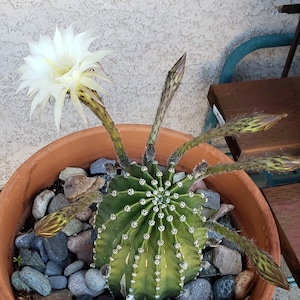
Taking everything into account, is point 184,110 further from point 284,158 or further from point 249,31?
point 284,158

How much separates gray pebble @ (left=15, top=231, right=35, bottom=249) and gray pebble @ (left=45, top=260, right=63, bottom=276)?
0.15 feet

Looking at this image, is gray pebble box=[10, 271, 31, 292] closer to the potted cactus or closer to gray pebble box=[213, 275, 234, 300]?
the potted cactus

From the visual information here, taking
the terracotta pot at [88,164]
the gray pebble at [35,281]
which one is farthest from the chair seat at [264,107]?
the gray pebble at [35,281]

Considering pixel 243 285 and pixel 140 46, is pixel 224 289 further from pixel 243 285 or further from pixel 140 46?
pixel 140 46

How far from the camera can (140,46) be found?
1.09 m

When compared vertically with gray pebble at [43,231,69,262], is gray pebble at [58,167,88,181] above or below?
above

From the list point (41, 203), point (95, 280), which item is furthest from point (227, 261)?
point (41, 203)

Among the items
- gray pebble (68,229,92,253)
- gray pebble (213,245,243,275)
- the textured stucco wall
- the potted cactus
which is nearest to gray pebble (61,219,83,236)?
gray pebble (68,229,92,253)

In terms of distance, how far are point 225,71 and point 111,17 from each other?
242 mm

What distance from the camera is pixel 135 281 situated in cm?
73

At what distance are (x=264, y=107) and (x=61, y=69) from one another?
1.46 ft

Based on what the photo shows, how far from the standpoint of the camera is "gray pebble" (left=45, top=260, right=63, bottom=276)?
87cm

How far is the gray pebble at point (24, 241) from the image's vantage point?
2.91 feet

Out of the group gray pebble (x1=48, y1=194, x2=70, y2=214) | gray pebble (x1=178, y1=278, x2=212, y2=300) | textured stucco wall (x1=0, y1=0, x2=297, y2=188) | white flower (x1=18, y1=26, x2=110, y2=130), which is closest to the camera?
white flower (x1=18, y1=26, x2=110, y2=130)
